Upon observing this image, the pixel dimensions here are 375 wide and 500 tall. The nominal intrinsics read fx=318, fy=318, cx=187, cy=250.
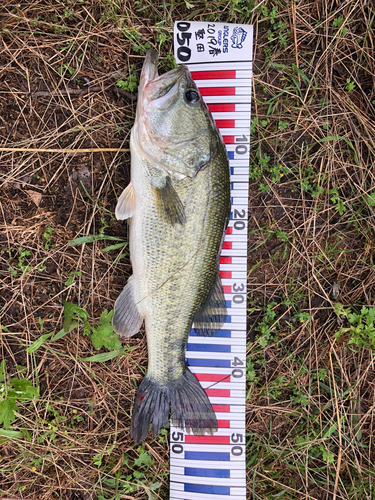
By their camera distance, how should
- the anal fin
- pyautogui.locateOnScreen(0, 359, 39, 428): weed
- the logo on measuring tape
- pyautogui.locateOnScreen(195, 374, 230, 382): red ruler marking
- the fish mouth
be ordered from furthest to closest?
pyautogui.locateOnScreen(195, 374, 230, 382): red ruler marking < the logo on measuring tape < the anal fin < pyautogui.locateOnScreen(0, 359, 39, 428): weed < the fish mouth

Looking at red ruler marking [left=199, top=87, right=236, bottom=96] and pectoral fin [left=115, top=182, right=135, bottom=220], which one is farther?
red ruler marking [left=199, top=87, right=236, bottom=96]

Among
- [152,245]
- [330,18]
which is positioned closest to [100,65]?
[152,245]

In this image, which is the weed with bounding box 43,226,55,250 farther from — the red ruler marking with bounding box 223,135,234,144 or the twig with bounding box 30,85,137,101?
the red ruler marking with bounding box 223,135,234,144

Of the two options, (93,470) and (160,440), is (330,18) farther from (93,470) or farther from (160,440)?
(93,470)

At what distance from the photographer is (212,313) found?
2656 mm

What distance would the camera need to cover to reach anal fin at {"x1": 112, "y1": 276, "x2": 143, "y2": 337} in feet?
8.50

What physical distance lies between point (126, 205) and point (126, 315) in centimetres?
89

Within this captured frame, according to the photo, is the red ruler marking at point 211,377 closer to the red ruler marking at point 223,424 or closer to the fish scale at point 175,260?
the red ruler marking at point 223,424

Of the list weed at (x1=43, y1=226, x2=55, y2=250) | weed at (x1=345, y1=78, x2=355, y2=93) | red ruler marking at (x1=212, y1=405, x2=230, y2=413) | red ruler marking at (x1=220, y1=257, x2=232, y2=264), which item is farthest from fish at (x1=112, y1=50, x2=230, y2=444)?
weed at (x1=345, y1=78, x2=355, y2=93)

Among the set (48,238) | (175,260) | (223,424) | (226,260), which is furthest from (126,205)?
(223,424)

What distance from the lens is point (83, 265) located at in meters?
2.85

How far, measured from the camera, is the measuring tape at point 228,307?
2.77 metres

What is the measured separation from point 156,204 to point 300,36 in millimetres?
2129

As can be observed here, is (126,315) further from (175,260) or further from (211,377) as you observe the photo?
(211,377)
